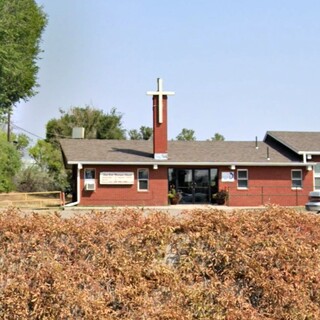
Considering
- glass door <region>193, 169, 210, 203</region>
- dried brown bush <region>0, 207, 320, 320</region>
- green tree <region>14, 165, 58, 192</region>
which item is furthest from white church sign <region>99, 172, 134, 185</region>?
dried brown bush <region>0, 207, 320, 320</region>

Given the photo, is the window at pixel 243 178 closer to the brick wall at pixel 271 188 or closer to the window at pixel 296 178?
the brick wall at pixel 271 188

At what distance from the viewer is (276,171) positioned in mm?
30375

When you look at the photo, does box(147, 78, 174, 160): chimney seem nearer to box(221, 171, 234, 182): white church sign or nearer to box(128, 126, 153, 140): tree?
box(221, 171, 234, 182): white church sign

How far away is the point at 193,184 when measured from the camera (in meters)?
30.4

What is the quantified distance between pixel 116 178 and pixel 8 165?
13.8 m

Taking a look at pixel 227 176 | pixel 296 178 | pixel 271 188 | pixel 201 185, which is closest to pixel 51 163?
pixel 201 185

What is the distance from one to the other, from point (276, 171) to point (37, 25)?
71.1 feet

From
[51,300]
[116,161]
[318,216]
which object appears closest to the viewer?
[51,300]

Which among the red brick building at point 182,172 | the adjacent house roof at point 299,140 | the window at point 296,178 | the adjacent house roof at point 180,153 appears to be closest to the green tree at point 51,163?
the adjacent house roof at point 180,153

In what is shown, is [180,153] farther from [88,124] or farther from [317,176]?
[88,124]

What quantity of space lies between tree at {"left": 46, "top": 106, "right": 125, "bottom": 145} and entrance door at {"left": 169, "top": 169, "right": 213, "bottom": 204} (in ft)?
84.1

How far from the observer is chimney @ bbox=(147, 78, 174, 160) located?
29469mm

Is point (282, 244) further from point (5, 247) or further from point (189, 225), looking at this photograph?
point (5, 247)

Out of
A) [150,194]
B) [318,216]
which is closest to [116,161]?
[150,194]
